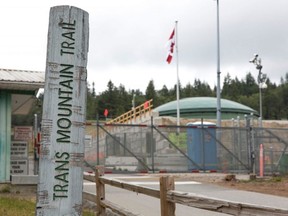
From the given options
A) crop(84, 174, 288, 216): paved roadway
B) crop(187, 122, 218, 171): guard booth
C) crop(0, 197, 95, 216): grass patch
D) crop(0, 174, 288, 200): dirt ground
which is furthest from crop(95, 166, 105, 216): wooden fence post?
crop(187, 122, 218, 171): guard booth

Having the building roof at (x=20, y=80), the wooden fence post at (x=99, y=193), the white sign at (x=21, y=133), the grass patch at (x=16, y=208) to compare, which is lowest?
the grass patch at (x=16, y=208)

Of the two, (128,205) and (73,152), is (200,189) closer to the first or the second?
(128,205)

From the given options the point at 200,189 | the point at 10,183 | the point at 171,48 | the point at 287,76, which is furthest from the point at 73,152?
the point at 287,76

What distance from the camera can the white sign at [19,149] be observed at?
1486 centimetres

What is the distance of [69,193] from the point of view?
4230 millimetres

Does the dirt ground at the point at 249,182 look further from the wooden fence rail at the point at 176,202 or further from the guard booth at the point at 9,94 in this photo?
the guard booth at the point at 9,94

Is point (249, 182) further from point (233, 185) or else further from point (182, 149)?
point (182, 149)

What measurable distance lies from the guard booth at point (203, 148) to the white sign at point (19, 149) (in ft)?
30.7

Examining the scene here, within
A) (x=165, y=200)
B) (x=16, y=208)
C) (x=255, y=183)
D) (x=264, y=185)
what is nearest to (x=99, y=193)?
(x=16, y=208)

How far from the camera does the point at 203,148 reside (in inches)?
878

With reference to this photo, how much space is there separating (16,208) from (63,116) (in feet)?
21.4

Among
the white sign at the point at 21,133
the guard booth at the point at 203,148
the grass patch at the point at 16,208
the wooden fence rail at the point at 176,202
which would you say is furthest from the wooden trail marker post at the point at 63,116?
the guard booth at the point at 203,148

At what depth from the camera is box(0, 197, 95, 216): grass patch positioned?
30.7ft

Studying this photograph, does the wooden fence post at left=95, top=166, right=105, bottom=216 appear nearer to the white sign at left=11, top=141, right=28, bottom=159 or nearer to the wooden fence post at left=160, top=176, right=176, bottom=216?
the wooden fence post at left=160, top=176, right=176, bottom=216
